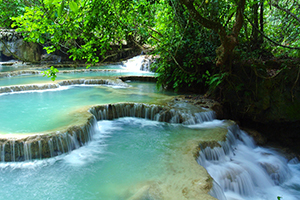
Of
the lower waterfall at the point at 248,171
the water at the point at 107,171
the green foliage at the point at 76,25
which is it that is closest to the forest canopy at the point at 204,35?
the green foliage at the point at 76,25

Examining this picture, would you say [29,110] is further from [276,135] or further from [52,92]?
[276,135]

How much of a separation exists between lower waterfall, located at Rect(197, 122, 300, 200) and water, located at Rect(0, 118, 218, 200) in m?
0.69

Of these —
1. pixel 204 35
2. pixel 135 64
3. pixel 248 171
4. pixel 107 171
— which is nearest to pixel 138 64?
pixel 135 64

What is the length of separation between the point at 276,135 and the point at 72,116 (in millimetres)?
6491

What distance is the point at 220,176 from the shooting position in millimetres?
4449

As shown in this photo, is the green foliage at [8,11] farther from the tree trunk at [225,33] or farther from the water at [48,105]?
the tree trunk at [225,33]

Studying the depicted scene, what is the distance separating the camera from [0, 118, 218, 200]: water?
11.6 feet

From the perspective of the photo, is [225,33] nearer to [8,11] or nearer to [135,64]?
[8,11]

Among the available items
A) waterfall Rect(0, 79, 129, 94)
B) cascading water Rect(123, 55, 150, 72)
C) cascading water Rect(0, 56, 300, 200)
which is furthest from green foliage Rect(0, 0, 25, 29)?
cascading water Rect(123, 55, 150, 72)

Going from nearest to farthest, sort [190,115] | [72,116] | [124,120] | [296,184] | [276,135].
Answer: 1. [296,184]
2. [72,116]
3. [190,115]
4. [124,120]
5. [276,135]

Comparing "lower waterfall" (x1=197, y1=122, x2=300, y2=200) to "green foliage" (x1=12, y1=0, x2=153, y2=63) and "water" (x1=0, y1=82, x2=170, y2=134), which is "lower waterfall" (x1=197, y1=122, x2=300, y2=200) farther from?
"green foliage" (x1=12, y1=0, x2=153, y2=63)

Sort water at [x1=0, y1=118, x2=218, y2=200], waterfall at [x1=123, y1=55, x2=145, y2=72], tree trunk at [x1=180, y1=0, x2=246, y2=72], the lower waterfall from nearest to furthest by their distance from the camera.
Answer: water at [x1=0, y1=118, x2=218, y2=200] < the lower waterfall < tree trunk at [x1=180, y1=0, x2=246, y2=72] < waterfall at [x1=123, y1=55, x2=145, y2=72]

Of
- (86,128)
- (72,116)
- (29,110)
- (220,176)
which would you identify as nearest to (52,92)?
(29,110)

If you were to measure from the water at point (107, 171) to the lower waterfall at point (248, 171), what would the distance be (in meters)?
0.69
